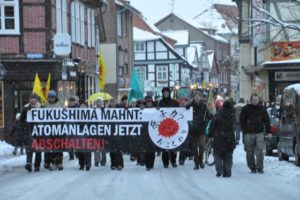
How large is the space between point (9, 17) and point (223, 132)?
16.0m

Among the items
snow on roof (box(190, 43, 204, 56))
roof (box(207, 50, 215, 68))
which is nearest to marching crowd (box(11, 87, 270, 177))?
snow on roof (box(190, 43, 204, 56))

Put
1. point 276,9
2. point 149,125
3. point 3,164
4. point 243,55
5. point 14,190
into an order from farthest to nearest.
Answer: point 243,55
point 276,9
point 3,164
point 149,125
point 14,190

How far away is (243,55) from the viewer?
51.9 m

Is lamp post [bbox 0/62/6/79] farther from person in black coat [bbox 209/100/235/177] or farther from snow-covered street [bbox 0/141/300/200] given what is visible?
person in black coat [bbox 209/100/235/177]

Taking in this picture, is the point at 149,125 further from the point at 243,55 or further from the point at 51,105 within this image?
the point at 243,55

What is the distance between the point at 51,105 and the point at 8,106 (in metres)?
11.9

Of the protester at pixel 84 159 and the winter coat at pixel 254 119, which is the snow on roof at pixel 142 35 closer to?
the protester at pixel 84 159

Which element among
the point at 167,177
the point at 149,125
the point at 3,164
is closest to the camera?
the point at 167,177

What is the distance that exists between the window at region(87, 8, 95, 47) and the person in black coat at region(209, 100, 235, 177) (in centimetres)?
2473

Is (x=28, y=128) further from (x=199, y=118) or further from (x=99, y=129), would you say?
(x=199, y=118)

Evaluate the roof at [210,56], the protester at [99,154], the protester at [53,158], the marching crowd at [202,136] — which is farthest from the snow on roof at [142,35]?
the protester at [53,158]

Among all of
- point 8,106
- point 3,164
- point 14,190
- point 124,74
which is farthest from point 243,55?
point 14,190

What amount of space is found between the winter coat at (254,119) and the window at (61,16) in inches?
649

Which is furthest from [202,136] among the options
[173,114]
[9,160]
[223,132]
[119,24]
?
[119,24]
